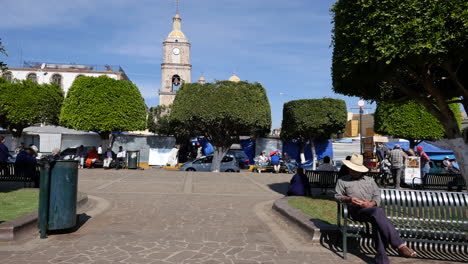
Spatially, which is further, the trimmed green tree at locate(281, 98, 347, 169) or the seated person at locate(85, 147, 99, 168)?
the trimmed green tree at locate(281, 98, 347, 169)

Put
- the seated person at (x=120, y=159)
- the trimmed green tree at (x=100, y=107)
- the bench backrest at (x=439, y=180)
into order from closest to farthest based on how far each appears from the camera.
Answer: the bench backrest at (x=439, y=180), the seated person at (x=120, y=159), the trimmed green tree at (x=100, y=107)

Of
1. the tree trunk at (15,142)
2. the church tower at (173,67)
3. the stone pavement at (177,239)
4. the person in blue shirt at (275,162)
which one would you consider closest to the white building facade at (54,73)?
the church tower at (173,67)

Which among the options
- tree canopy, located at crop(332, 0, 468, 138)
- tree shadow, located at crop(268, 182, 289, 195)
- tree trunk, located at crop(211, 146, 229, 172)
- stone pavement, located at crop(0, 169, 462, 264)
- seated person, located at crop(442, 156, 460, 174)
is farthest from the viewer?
tree trunk, located at crop(211, 146, 229, 172)

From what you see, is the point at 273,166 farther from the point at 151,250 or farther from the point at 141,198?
the point at 151,250

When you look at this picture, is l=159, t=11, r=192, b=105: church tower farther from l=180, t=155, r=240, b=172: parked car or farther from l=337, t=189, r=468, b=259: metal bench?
l=337, t=189, r=468, b=259: metal bench

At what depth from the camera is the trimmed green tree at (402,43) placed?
6.34 meters

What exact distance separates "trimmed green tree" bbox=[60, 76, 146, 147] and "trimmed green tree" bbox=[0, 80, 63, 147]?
470 centimetres

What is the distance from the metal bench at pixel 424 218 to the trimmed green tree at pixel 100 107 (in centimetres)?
2475

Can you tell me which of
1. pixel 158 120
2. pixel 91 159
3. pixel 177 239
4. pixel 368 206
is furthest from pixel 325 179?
pixel 158 120

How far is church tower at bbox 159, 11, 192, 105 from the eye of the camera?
62.3m

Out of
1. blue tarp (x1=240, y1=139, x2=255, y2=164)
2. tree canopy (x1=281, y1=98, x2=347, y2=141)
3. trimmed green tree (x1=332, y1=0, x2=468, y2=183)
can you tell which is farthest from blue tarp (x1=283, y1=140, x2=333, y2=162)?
trimmed green tree (x1=332, y1=0, x2=468, y2=183)

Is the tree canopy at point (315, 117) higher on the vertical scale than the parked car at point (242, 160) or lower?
higher

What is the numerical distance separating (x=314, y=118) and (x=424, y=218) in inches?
1006

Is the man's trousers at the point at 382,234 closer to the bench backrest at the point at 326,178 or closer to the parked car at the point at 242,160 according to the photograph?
the bench backrest at the point at 326,178
